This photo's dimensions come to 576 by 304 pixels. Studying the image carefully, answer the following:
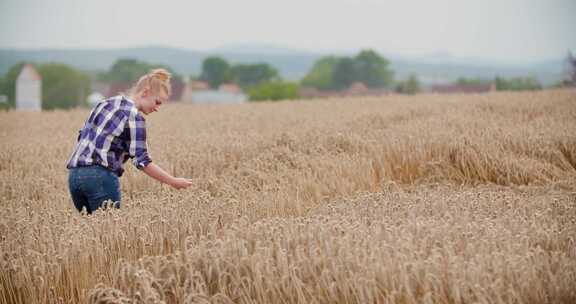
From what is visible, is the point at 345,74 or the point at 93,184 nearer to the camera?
the point at 93,184

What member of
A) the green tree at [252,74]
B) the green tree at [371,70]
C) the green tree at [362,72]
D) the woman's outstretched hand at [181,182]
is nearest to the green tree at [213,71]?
the green tree at [252,74]

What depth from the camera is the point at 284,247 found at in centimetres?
355

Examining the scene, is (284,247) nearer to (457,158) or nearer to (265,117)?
(457,158)

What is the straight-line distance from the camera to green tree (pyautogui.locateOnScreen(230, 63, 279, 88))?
101206 mm

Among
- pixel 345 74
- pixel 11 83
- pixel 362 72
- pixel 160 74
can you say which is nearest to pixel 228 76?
pixel 345 74

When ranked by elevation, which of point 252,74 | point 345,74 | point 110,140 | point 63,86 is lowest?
point 63,86

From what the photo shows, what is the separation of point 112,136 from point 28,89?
3148 inches

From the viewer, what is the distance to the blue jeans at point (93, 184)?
5141 millimetres

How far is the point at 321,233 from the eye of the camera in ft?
11.9

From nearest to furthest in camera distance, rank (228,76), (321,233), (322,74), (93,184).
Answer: (321,233) → (93,184) → (228,76) → (322,74)

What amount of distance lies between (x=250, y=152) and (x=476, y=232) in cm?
468

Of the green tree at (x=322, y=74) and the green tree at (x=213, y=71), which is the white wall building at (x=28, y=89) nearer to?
the green tree at (x=213, y=71)

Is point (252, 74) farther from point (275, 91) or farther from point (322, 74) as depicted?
point (275, 91)

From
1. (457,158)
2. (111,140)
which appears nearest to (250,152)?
(457,158)
